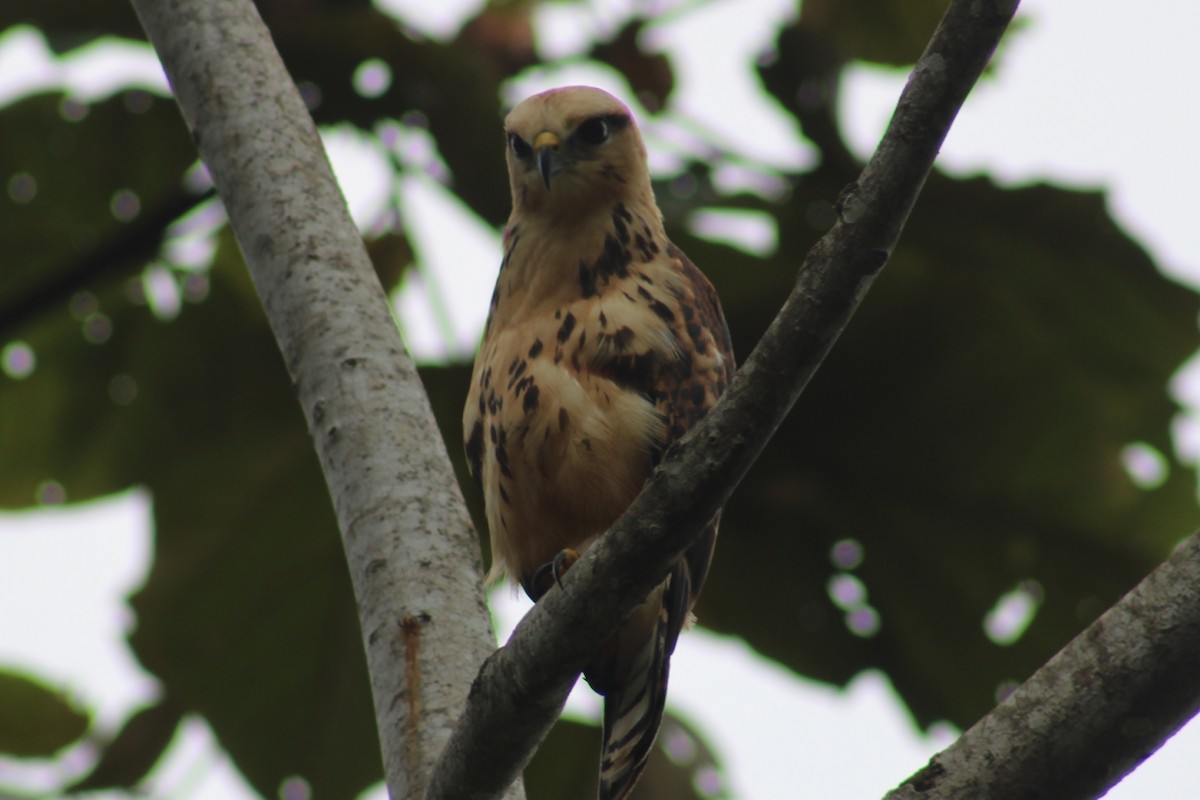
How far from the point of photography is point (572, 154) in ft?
13.6

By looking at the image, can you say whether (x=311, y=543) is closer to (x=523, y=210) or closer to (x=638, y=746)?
(x=523, y=210)

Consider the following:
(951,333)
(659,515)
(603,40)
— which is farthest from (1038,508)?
(659,515)

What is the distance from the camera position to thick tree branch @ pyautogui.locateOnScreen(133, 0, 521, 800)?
9.62ft

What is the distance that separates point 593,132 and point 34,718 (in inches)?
106

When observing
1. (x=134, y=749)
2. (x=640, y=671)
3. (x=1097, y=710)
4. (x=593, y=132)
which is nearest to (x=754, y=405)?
(x=1097, y=710)

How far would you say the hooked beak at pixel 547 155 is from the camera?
159 inches

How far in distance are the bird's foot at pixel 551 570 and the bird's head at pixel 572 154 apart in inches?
39.9

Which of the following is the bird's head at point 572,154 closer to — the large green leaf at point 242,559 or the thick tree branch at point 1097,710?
the large green leaf at point 242,559

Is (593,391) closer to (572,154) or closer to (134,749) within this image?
(572,154)

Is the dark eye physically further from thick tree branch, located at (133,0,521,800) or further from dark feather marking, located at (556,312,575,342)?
thick tree branch, located at (133,0,521,800)

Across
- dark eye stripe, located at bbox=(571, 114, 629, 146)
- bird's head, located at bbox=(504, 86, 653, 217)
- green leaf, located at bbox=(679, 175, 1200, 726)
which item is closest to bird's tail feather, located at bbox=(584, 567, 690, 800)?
bird's head, located at bbox=(504, 86, 653, 217)

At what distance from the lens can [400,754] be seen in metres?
2.86

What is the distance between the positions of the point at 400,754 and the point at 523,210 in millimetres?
1825

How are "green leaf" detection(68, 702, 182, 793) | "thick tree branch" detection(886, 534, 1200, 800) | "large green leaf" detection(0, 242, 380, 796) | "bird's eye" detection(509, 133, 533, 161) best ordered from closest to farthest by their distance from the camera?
"thick tree branch" detection(886, 534, 1200, 800) → "bird's eye" detection(509, 133, 533, 161) → "green leaf" detection(68, 702, 182, 793) → "large green leaf" detection(0, 242, 380, 796)
